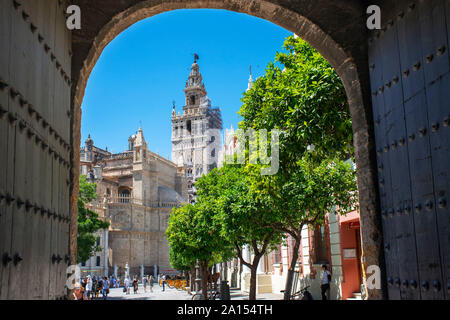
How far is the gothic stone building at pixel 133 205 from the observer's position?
53.4 m

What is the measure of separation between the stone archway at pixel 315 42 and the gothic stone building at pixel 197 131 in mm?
100636

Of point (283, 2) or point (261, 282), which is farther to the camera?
point (261, 282)

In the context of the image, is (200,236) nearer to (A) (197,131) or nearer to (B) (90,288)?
(B) (90,288)

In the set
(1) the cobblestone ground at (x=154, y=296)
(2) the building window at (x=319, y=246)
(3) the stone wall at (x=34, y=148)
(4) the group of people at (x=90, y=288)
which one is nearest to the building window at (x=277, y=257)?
(1) the cobblestone ground at (x=154, y=296)

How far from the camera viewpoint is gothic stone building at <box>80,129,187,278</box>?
175 feet

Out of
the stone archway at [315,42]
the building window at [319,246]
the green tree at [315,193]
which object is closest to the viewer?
the stone archway at [315,42]

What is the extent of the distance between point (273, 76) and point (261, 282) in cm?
1989

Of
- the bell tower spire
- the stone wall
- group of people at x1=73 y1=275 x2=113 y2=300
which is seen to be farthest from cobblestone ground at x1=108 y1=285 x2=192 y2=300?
the bell tower spire

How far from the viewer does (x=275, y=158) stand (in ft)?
29.9

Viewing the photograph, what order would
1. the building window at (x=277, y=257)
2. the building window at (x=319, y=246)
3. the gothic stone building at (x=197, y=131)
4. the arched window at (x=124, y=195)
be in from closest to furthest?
the building window at (x=319, y=246) → the building window at (x=277, y=257) → the arched window at (x=124, y=195) → the gothic stone building at (x=197, y=131)

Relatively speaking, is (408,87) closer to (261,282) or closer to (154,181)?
(261,282)

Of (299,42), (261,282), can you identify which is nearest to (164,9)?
(299,42)

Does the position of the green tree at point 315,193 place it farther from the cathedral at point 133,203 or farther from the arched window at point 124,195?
the arched window at point 124,195

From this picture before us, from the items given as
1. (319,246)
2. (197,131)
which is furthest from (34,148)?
(197,131)
